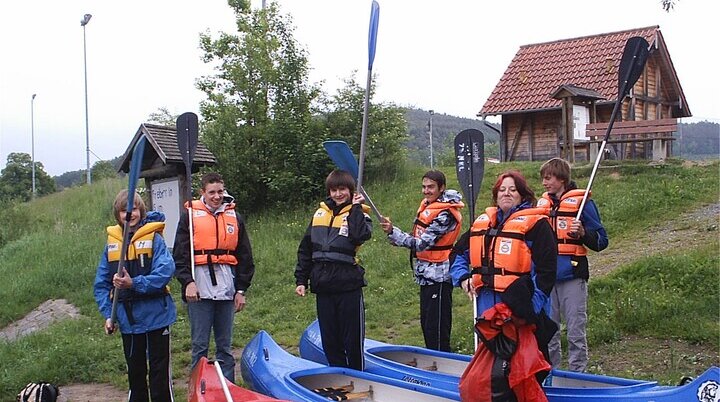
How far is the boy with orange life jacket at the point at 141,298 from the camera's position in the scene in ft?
13.1

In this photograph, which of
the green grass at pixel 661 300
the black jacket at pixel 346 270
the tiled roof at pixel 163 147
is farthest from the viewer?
the tiled roof at pixel 163 147

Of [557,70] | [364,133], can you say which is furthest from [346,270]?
[557,70]

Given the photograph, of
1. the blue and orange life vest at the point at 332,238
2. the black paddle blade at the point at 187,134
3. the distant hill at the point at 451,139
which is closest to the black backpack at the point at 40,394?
the blue and orange life vest at the point at 332,238

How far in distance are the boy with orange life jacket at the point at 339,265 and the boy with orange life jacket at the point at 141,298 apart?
34.2 inches

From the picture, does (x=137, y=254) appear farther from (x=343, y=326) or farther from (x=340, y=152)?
(x=340, y=152)

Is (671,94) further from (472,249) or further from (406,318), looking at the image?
(472,249)

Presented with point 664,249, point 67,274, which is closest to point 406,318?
point 664,249

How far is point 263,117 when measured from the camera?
12797mm

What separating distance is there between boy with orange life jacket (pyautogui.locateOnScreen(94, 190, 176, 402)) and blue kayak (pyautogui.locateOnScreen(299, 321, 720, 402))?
4.64 feet

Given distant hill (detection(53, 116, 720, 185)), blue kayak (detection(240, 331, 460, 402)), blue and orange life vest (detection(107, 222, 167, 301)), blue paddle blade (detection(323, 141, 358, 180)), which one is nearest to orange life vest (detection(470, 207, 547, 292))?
blue kayak (detection(240, 331, 460, 402))

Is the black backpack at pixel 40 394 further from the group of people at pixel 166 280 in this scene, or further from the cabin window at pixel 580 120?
the cabin window at pixel 580 120

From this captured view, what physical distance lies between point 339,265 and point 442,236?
0.87 metres

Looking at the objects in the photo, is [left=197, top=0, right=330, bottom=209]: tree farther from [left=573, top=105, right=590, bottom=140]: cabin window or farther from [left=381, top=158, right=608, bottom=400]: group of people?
[left=381, top=158, right=608, bottom=400]: group of people

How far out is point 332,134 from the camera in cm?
1277
